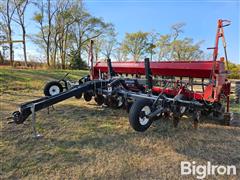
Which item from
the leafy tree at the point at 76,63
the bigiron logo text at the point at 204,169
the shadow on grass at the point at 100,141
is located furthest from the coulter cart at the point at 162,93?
the leafy tree at the point at 76,63

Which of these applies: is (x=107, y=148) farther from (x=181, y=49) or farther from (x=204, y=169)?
(x=181, y=49)

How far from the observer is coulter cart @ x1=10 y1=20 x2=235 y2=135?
3.06 meters

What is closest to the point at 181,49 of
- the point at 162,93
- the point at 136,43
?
the point at 136,43

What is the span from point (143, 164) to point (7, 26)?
25.3 meters

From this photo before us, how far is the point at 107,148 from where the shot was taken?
2.91m

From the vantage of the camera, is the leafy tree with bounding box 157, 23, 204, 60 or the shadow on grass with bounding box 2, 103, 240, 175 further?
the leafy tree with bounding box 157, 23, 204, 60

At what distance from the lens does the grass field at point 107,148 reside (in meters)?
2.30

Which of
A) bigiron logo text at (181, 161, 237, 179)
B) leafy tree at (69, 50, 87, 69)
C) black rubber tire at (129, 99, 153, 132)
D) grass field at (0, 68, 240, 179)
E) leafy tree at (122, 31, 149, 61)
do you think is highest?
leafy tree at (122, 31, 149, 61)

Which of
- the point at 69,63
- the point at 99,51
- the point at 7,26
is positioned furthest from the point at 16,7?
the point at 99,51

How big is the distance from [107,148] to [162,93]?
117 cm

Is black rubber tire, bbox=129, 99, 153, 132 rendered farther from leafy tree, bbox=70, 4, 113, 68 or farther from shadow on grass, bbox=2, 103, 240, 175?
leafy tree, bbox=70, 4, 113, 68

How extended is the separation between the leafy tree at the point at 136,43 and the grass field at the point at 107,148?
32312 millimetres

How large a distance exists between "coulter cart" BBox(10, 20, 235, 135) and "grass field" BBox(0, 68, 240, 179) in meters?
0.32

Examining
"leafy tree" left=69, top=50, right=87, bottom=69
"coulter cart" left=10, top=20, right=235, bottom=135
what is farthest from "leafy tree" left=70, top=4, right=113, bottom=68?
"coulter cart" left=10, top=20, right=235, bottom=135
